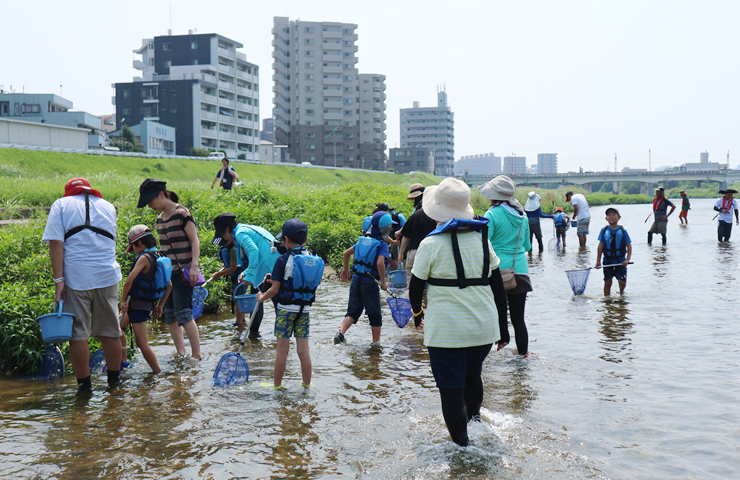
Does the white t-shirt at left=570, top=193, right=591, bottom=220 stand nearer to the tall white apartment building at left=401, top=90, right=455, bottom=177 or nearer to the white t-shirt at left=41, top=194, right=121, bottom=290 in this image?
the white t-shirt at left=41, top=194, right=121, bottom=290

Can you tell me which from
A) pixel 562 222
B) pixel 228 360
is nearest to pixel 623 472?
pixel 228 360

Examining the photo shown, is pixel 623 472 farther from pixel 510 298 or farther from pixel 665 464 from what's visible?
pixel 510 298

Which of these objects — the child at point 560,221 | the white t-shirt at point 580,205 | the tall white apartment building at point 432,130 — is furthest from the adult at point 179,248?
the tall white apartment building at point 432,130

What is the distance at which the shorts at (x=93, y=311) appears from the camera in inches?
209

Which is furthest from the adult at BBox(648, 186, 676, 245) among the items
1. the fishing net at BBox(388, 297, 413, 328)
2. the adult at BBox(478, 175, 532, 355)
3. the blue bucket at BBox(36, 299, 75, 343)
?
the blue bucket at BBox(36, 299, 75, 343)

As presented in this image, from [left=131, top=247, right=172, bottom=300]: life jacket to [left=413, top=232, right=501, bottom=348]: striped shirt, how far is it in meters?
3.25

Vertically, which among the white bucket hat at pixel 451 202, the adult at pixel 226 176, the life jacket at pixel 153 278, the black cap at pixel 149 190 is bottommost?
the life jacket at pixel 153 278

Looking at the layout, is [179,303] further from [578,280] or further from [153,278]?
[578,280]

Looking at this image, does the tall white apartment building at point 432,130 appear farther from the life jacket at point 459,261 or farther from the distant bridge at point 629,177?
the life jacket at point 459,261

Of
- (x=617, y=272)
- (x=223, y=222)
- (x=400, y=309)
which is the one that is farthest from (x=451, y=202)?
(x=617, y=272)

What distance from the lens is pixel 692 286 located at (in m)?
12.6

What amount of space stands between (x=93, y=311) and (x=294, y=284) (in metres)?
1.95

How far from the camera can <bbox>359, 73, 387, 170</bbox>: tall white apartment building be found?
5089 inches

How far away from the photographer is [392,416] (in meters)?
5.18
